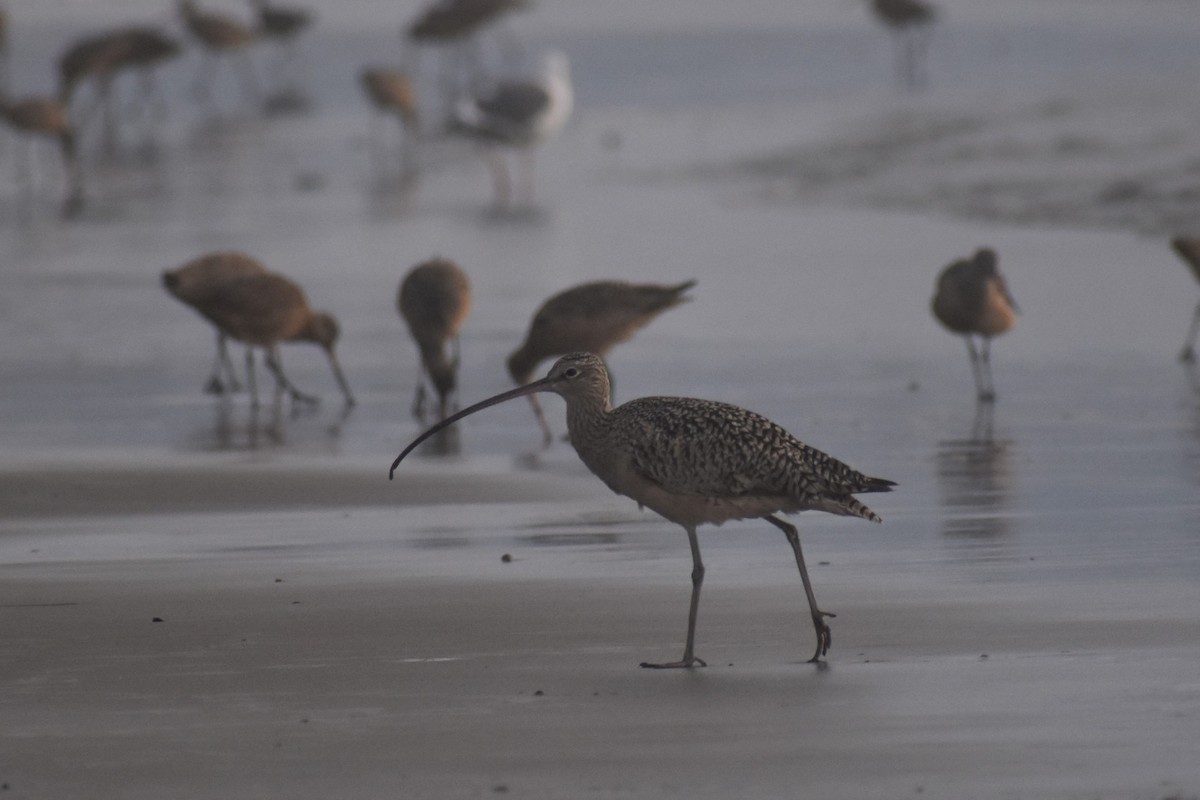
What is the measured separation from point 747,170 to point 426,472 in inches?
633

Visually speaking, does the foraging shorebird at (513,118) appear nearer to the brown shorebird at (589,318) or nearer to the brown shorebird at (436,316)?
the brown shorebird at (436,316)

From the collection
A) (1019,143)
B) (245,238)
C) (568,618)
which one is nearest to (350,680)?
(568,618)

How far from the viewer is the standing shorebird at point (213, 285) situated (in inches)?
489

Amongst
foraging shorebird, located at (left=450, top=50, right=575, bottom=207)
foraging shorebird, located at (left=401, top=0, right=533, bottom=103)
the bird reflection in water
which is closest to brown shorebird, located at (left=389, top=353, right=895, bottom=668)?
the bird reflection in water

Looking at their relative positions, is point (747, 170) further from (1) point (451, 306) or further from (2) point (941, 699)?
(2) point (941, 699)

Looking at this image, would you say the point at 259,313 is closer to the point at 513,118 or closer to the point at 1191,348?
the point at 1191,348

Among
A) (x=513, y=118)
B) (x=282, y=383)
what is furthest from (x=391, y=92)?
(x=282, y=383)

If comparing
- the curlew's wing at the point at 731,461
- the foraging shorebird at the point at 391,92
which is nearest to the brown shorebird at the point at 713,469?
the curlew's wing at the point at 731,461

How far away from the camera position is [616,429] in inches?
254

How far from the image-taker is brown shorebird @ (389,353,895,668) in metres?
6.27

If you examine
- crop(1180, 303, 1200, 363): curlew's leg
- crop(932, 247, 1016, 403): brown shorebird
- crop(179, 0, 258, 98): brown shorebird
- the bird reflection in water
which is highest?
crop(179, 0, 258, 98): brown shorebird

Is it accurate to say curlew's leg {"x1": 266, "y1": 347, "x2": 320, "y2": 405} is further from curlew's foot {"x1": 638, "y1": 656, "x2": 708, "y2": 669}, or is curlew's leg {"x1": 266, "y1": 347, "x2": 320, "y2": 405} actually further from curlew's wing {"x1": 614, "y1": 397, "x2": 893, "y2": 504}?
curlew's foot {"x1": 638, "y1": 656, "x2": 708, "y2": 669}

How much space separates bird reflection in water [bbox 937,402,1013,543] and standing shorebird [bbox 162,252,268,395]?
14.1 ft

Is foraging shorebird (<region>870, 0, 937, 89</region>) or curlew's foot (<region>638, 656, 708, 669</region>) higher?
foraging shorebird (<region>870, 0, 937, 89</region>)
